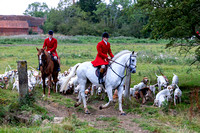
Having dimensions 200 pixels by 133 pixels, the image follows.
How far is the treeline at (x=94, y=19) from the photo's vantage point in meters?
57.9

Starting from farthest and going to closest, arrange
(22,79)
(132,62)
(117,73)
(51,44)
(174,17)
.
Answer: (51,44) < (174,17) < (117,73) < (132,62) < (22,79)

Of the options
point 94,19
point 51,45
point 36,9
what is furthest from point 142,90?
point 36,9

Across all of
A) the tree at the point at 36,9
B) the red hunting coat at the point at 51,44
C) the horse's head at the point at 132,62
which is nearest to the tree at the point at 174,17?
the horse's head at the point at 132,62

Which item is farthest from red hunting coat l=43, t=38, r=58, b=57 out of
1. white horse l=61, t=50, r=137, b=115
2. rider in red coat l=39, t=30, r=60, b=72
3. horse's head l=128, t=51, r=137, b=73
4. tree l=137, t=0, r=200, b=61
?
horse's head l=128, t=51, r=137, b=73

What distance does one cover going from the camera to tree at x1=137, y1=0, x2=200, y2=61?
34.1 ft

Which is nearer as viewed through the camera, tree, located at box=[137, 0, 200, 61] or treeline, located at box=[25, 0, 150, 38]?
tree, located at box=[137, 0, 200, 61]

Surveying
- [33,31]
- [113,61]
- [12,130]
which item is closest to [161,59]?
[113,61]

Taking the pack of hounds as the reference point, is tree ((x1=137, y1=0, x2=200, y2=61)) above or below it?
above

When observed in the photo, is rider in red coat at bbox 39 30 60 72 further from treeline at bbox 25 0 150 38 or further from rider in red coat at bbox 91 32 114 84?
treeline at bbox 25 0 150 38

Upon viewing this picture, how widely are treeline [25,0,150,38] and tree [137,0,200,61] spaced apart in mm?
44747

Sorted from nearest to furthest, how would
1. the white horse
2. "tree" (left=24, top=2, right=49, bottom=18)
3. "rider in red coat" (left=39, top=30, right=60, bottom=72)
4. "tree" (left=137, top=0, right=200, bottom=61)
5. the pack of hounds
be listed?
the white horse < the pack of hounds < "tree" (left=137, top=0, right=200, bottom=61) < "rider in red coat" (left=39, top=30, right=60, bottom=72) < "tree" (left=24, top=2, right=49, bottom=18)

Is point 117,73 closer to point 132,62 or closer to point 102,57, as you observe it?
point 132,62

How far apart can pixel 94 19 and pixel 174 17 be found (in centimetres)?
5720

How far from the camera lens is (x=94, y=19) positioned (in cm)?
6719
